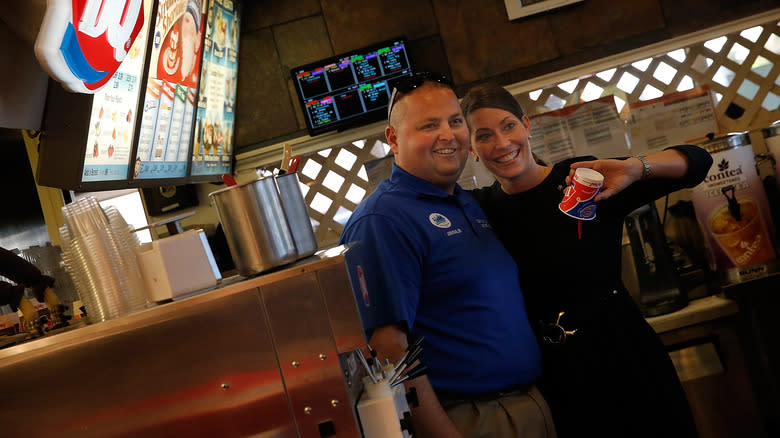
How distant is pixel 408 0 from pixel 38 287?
266cm

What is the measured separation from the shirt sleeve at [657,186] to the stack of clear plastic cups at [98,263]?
1.37 metres

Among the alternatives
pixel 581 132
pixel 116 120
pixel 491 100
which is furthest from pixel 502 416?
pixel 581 132

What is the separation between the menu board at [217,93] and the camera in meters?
3.15

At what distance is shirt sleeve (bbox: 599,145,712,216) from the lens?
6.24 feet

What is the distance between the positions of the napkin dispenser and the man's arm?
0.49 meters

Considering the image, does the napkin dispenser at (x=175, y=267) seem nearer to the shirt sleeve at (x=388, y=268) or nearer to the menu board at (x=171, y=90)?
the shirt sleeve at (x=388, y=268)

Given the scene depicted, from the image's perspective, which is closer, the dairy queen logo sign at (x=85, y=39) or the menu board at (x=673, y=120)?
the dairy queen logo sign at (x=85, y=39)

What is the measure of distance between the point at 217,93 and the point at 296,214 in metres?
2.24

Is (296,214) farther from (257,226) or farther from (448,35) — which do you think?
(448,35)

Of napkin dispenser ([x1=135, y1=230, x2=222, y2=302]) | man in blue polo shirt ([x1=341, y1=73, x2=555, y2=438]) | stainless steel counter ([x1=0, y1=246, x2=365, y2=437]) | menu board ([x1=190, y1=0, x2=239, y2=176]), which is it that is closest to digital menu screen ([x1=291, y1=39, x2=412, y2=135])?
menu board ([x1=190, y1=0, x2=239, y2=176])

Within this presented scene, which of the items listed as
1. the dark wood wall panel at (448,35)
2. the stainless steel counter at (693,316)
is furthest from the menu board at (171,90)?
the stainless steel counter at (693,316)

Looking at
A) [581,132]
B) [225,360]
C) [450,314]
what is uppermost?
[581,132]

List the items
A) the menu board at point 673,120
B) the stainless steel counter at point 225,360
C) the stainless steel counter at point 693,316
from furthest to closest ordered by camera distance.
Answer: the menu board at point 673,120, the stainless steel counter at point 693,316, the stainless steel counter at point 225,360

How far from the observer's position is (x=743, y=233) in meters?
2.95
